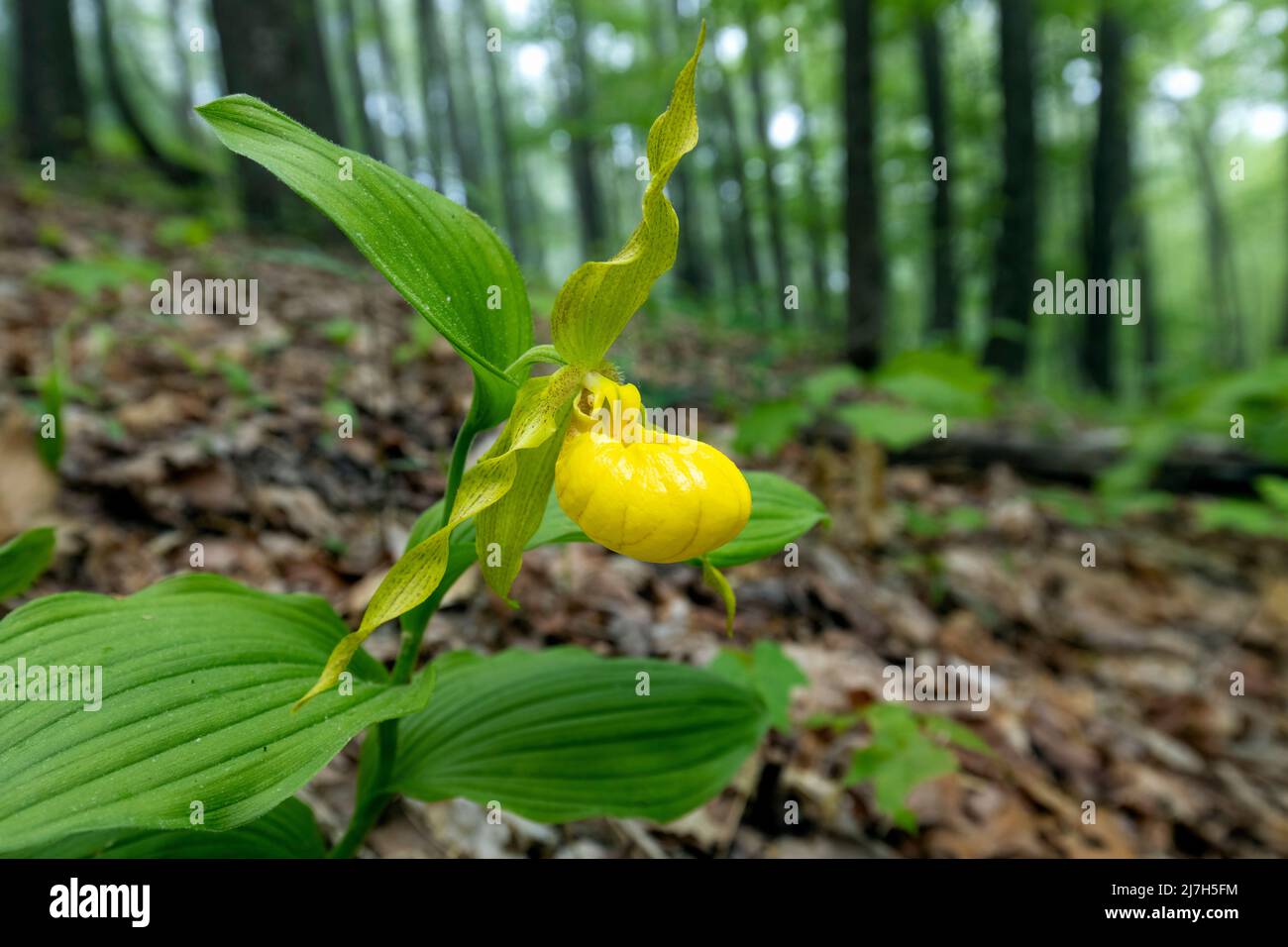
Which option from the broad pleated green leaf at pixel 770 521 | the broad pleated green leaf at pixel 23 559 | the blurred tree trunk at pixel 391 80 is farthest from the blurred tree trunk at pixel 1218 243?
the broad pleated green leaf at pixel 23 559

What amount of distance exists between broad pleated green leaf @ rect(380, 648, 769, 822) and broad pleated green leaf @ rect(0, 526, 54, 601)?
0.69m

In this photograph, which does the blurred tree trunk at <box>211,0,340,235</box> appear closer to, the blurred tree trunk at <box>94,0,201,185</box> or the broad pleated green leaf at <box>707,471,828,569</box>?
the blurred tree trunk at <box>94,0,201,185</box>

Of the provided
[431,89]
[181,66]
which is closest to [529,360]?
[431,89]

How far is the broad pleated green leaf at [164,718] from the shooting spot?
89 cm

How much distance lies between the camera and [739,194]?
1320cm

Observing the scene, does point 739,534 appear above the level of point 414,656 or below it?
above

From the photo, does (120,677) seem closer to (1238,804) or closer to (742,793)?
(742,793)

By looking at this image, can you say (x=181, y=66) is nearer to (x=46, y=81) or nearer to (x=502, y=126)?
(x=502, y=126)

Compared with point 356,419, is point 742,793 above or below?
below

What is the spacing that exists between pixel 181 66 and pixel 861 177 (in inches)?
816

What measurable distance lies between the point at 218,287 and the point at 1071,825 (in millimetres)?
4466

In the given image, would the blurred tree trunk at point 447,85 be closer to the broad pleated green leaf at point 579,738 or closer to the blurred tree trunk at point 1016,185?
the blurred tree trunk at point 1016,185

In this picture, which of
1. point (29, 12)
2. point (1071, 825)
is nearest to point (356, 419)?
point (1071, 825)
